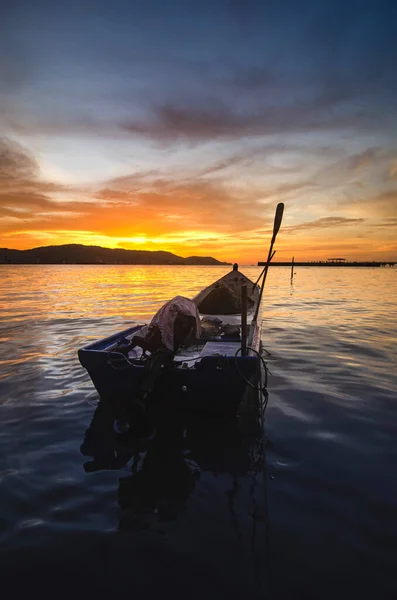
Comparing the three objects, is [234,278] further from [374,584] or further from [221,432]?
[374,584]

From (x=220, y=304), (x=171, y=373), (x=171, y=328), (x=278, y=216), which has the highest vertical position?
(x=278, y=216)

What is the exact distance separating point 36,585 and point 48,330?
15568 mm

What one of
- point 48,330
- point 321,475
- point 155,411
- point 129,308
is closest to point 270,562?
point 321,475

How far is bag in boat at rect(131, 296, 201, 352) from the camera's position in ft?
26.1

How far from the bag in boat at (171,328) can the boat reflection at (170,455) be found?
66.7 inches

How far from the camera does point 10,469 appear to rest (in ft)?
18.6

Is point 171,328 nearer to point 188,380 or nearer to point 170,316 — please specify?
point 170,316

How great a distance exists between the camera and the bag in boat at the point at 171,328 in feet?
26.1

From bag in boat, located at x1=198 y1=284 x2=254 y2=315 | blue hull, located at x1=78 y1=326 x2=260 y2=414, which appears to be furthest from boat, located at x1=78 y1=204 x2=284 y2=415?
bag in boat, located at x1=198 y1=284 x2=254 y2=315

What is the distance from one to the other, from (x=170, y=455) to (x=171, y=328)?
305 cm

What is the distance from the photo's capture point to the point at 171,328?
8.30 metres

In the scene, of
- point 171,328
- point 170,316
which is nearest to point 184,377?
point 171,328

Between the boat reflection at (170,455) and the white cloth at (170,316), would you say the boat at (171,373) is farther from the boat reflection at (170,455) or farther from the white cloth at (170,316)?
the boat reflection at (170,455)

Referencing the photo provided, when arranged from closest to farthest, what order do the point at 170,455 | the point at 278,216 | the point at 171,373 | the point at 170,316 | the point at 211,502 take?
the point at 211,502 < the point at 170,455 < the point at 171,373 < the point at 170,316 < the point at 278,216
